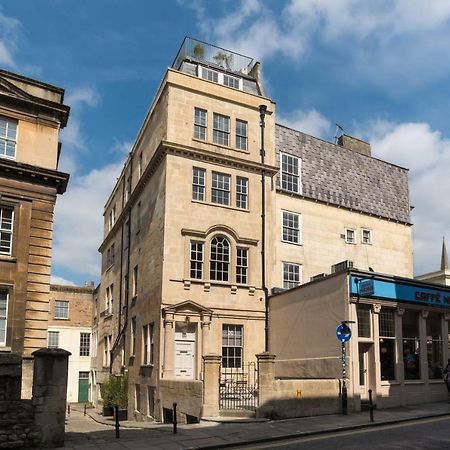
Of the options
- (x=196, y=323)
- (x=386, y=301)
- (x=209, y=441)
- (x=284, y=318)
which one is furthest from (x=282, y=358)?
(x=209, y=441)

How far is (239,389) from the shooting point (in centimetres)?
2258

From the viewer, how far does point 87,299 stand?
5212 cm

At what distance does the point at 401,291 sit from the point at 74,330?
37.0 m

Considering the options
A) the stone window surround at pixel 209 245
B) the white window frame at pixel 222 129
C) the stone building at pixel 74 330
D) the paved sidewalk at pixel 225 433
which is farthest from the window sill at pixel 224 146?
the stone building at pixel 74 330

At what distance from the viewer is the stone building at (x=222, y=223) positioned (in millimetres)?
24500

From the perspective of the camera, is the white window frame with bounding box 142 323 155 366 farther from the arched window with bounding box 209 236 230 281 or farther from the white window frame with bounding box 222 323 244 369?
the arched window with bounding box 209 236 230 281

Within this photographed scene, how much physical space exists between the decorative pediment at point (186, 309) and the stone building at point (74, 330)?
1083 inches

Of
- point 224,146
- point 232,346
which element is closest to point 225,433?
point 232,346

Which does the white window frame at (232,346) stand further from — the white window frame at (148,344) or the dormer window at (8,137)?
the dormer window at (8,137)

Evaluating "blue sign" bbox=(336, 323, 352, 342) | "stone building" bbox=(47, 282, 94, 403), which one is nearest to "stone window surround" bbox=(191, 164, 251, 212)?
"blue sign" bbox=(336, 323, 352, 342)

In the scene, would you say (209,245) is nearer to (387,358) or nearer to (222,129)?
(222,129)

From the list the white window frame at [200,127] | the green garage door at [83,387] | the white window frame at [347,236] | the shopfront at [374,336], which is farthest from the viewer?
the green garage door at [83,387]

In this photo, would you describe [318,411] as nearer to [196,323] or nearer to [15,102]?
[196,323]

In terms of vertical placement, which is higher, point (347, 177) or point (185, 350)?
point (347, 177)
